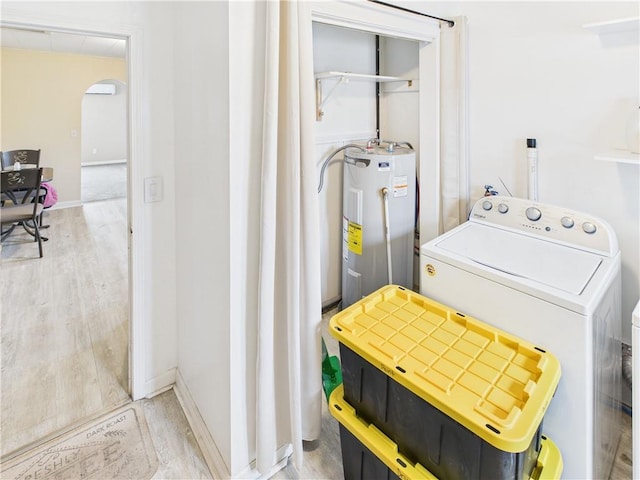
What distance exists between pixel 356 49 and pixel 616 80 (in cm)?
154

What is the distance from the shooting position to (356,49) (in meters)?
2.62

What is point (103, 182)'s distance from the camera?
8.37m

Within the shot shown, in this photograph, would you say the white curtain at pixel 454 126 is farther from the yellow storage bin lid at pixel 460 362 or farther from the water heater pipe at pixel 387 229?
the yellow storage bin lid at pixel 460 362

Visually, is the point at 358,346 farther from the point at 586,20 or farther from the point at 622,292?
the point at 586,20

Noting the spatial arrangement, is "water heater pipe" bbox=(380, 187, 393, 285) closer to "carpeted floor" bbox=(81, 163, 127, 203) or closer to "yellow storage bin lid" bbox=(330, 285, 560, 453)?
"yellow storage bin lid" bbox=(330, 285, 560, 453)

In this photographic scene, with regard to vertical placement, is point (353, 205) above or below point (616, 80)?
below

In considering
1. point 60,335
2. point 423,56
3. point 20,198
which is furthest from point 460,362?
point 20,198

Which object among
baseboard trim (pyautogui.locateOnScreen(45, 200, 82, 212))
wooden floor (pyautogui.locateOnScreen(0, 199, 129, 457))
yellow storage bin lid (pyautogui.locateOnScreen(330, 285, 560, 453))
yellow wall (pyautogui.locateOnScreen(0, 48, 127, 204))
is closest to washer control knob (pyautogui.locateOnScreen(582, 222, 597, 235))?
yellow storage bin lid (pyautogui.locateOnScreen(330, 285, 560, 453))

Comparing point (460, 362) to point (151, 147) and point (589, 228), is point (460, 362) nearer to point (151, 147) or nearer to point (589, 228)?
point (589, 228)

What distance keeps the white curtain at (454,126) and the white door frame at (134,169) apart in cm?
165

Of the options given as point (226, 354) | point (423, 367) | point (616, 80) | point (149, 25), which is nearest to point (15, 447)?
point (226, 354)

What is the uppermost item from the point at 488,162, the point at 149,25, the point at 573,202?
the point at 149,25

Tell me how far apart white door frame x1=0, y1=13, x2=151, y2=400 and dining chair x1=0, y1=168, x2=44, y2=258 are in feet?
9.66

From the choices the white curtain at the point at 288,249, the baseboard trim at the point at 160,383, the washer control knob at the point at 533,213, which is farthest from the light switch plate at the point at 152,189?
the washer control knob at the point at 533,213
